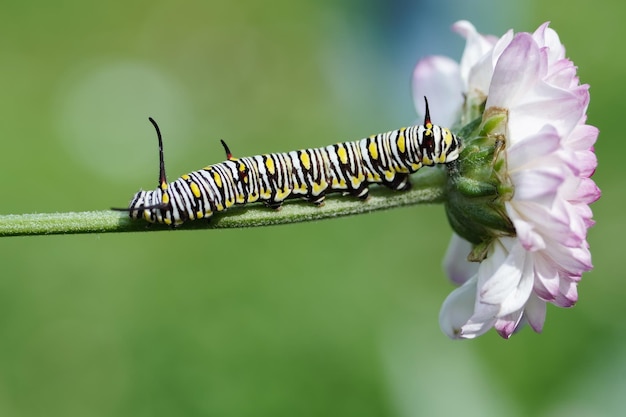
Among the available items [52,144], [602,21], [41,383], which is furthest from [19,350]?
[602,21]

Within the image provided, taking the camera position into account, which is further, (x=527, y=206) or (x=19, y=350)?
(x=19, y=350)

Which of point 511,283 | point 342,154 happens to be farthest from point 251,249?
point 511,283

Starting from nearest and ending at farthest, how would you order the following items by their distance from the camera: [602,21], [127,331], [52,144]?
[127,331] → [52,144] → [602,21]

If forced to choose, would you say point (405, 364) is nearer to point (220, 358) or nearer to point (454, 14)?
point (220, 358)

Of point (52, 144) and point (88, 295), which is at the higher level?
point (52, 144)

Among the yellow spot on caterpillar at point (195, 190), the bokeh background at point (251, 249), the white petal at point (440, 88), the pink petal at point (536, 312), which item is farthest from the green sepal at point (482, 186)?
the bokeh background at point (251, 249)

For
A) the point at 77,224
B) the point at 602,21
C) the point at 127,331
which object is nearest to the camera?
the point at 77,224

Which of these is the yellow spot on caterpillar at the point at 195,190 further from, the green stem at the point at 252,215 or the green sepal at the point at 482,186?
the green sepal at the point at 482,186

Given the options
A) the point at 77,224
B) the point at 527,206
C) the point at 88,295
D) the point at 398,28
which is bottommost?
the point at 88,295
